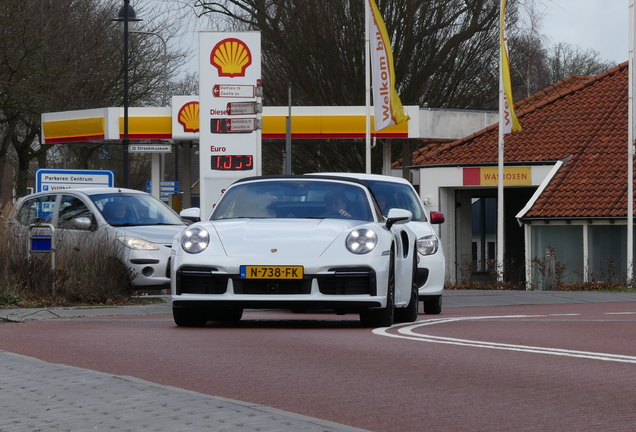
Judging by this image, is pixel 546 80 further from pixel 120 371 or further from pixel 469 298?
pixel 120 371

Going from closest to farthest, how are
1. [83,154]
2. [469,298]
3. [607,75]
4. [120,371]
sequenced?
1. [120,371]
2. [469,298]
3. [607,75]
4. [83,154]

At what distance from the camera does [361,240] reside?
11.6m

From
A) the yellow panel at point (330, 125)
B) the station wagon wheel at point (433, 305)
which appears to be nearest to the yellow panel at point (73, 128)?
the yellow panel at point (330, 125)

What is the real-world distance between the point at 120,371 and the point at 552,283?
19363 millimetres

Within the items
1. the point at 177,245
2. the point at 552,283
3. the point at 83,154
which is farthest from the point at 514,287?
the point at 83,154

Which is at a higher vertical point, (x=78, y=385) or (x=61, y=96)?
(x=61, y=96)

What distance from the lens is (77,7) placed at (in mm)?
40188

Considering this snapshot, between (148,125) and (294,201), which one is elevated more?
(148,125)

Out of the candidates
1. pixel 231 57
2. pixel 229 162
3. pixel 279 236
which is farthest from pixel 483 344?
pixel 231 57

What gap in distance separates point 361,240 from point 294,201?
115 cm

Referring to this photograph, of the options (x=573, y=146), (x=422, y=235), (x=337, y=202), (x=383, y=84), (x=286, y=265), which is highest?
(x=383, y=84)

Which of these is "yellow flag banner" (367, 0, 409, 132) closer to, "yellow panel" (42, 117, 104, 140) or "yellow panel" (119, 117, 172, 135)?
"yellow panel" (119, 117, 172, 135)

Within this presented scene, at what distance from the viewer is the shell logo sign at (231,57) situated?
21859 mm

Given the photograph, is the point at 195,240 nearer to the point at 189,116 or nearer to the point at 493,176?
the point at 493,176
